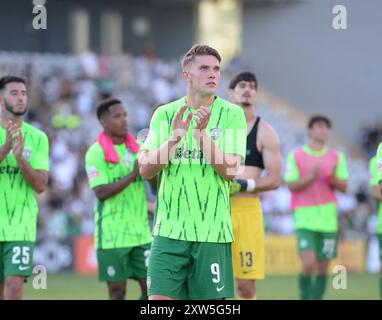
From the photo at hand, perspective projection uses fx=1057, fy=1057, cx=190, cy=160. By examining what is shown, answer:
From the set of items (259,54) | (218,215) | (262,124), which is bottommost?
(218,215)


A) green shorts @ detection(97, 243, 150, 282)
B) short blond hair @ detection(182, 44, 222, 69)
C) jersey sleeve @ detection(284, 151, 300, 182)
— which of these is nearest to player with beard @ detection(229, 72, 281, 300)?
green shorts @ detection(97, 243, 150, 282)

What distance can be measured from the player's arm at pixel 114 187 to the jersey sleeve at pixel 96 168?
0.07 meters

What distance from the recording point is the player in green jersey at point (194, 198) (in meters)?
8.91

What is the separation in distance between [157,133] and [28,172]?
2.48 metres

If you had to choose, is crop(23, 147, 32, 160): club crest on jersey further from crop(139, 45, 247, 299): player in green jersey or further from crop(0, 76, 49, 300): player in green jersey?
crop(139, 45, 247, 299): player in green jersey

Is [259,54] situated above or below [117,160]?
above

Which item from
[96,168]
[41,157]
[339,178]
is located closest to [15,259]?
[41,157]

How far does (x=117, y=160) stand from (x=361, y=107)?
25.4 m

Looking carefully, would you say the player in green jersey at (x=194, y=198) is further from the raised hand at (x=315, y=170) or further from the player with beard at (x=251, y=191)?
the raised hand at (x=315, y=170)

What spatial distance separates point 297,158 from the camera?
15914mm

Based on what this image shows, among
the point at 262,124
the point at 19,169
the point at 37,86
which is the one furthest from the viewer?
the point at 37,86

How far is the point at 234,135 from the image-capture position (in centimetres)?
905
